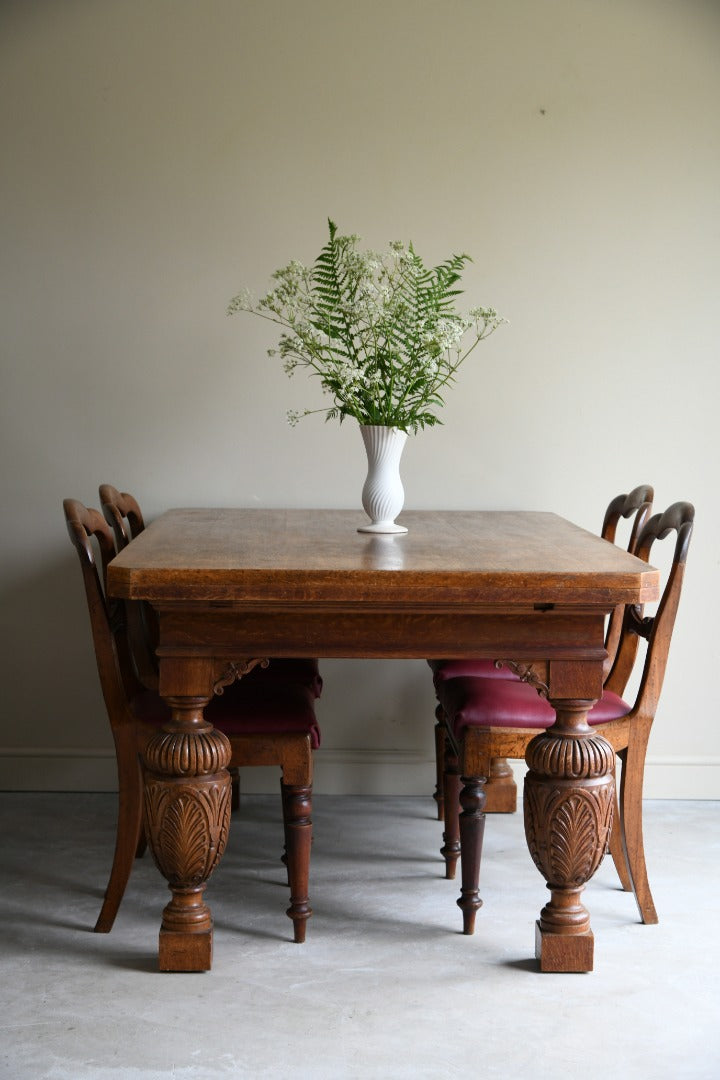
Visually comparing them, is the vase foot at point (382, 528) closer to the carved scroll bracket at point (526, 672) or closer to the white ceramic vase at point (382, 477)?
the white ceramic vase at point (382, 477)

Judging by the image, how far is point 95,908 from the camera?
8.59 ft

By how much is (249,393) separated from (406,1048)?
1.95 meters

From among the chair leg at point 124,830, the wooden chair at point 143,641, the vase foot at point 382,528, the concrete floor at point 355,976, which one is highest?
the vase foot at point 382,528

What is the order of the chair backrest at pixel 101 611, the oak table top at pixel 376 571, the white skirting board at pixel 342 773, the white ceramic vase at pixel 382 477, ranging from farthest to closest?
the white skirting board at pixel 342 773
the white ceramic vase at pixel 382 477
the chair backrest at pixel 101 611
the oak table top at pixel 376 571

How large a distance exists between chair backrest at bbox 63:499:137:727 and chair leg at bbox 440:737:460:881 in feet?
2.57

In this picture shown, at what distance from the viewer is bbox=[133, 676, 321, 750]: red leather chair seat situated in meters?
2.42

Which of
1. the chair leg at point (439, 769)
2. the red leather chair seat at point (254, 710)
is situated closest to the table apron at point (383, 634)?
the red leather chair seat at point (254, 710)

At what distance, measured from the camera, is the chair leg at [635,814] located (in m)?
2.57

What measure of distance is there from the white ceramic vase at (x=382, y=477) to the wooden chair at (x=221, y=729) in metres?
0.46

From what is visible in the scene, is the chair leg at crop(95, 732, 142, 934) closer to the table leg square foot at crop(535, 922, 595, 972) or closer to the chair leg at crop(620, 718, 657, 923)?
the table leg square foot at crop(535, 922, 595, 972)

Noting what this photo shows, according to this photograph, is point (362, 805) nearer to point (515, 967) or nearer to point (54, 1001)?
point (515, 967)

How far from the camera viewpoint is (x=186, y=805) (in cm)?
221

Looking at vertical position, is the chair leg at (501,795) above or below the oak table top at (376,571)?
below

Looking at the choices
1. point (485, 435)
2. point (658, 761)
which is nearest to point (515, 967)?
point (658, 761)
